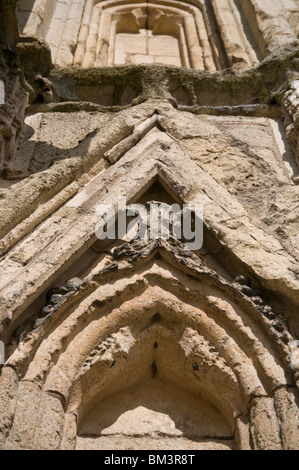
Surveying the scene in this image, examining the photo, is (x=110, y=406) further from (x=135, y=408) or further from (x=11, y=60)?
(x=11, y=60)

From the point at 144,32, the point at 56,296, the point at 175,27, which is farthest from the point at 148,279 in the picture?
the point at 175,27

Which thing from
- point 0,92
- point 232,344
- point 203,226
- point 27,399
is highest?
point 0,92

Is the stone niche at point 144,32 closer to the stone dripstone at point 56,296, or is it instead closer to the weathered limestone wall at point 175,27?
the weathered limestone wall at point 175,27

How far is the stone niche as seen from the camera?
6391mm

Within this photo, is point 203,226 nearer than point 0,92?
Yes

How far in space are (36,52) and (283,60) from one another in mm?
2290

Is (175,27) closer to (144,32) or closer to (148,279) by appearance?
(144,32)

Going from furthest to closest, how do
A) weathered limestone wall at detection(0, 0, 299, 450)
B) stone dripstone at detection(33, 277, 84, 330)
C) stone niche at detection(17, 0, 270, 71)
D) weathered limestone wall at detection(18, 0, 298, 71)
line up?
stone niche at detection(17, 0, 270, 71)
weathered limestone wall at detection(18, 0, 298, 71)
stone dripstone at detection(33, 277, 84, 330)
weathered limestone wall at detection(0, 0, 299, 450)

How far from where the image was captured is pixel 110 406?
3.17 meters

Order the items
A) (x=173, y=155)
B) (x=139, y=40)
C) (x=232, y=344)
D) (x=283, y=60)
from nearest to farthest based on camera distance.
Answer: (x=232, y=344) < (x=173, y=155) < (x=283, y=60) < (x=139, y=40)

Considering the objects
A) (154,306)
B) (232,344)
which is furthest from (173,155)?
(232,344)

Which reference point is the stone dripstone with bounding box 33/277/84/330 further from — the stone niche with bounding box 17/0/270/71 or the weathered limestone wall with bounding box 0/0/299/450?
the stone niche with bounding box 17/0/270/71

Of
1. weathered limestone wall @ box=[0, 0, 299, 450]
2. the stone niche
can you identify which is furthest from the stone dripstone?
the stone niche

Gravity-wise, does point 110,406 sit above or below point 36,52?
below
